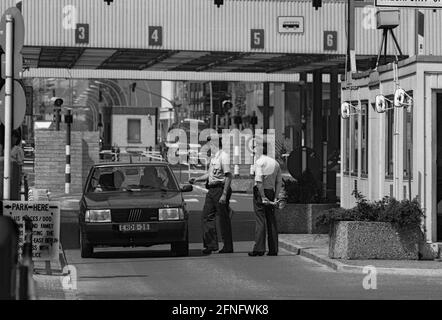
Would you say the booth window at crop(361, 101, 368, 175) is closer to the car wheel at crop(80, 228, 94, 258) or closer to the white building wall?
the car wheel at crop(80, 228, 94, 258)

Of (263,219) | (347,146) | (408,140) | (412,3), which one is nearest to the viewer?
(412,3)

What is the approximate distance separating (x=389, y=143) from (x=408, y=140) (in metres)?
1.18

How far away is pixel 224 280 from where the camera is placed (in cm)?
1518

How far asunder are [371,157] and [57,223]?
7461mm

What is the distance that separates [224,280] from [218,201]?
422 cm

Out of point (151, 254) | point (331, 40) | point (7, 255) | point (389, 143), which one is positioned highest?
point (331, 40)

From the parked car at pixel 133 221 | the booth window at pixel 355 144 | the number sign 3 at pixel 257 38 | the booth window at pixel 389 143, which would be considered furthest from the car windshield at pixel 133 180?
the number sign 3 at pixel 257 38

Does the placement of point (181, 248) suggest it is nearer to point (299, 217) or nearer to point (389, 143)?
point (389, 143)

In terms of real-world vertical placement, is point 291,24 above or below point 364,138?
above

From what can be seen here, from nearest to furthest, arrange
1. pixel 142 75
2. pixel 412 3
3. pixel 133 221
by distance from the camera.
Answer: pixel 412 3, pixel 133 221, pixel 142 75

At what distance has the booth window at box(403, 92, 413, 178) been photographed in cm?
1852

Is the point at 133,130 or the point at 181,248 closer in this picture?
the point at 181,248

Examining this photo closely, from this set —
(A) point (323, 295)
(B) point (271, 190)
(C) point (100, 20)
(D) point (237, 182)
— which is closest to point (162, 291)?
(A) point (323, 295)

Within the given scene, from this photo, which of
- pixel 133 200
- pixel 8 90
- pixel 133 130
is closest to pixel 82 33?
pixel 133 200
